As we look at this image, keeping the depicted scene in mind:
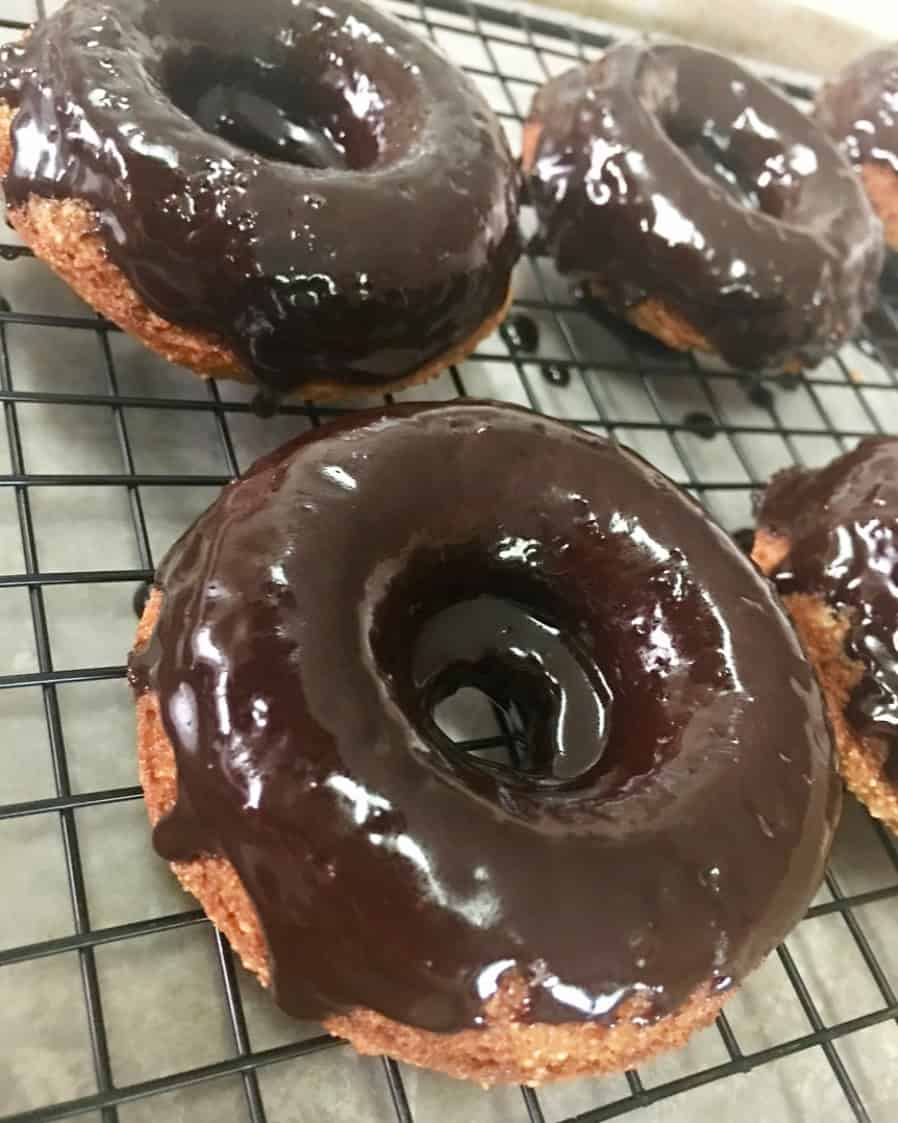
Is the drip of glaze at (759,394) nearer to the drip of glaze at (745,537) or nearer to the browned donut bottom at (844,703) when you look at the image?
the drip of glaze at (745,537)

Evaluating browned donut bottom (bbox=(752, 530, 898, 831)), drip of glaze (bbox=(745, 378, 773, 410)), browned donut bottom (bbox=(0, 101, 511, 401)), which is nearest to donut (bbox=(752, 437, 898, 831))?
browned donut bottom (bbox=(752, 530, 898, 831))

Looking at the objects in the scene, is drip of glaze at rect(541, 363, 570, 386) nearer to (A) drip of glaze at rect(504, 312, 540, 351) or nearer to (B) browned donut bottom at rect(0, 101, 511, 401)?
(A) drip of glaze at rect(504, 312, 540, 351)

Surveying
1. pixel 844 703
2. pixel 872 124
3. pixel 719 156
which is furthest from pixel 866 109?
pixel 844 703

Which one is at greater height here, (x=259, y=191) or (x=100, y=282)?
(x=259, y=191)

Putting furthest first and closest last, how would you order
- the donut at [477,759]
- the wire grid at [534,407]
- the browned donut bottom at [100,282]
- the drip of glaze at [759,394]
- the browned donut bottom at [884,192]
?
the browned donut bottom at [884,192]
the drip of glaze at [759,394]
the browned donut bottom at [100,282]
the wire grid at [534,407]
the donut at [477,759]

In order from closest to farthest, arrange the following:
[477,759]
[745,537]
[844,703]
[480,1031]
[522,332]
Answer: [480,1031]
[477,759]
[844,703]
[745,537]
[522,332]

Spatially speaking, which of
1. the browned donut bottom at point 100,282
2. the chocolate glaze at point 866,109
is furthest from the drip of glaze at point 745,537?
the chocolate glaze at point 866,109

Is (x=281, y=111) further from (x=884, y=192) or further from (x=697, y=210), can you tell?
(x=884, y=192)
